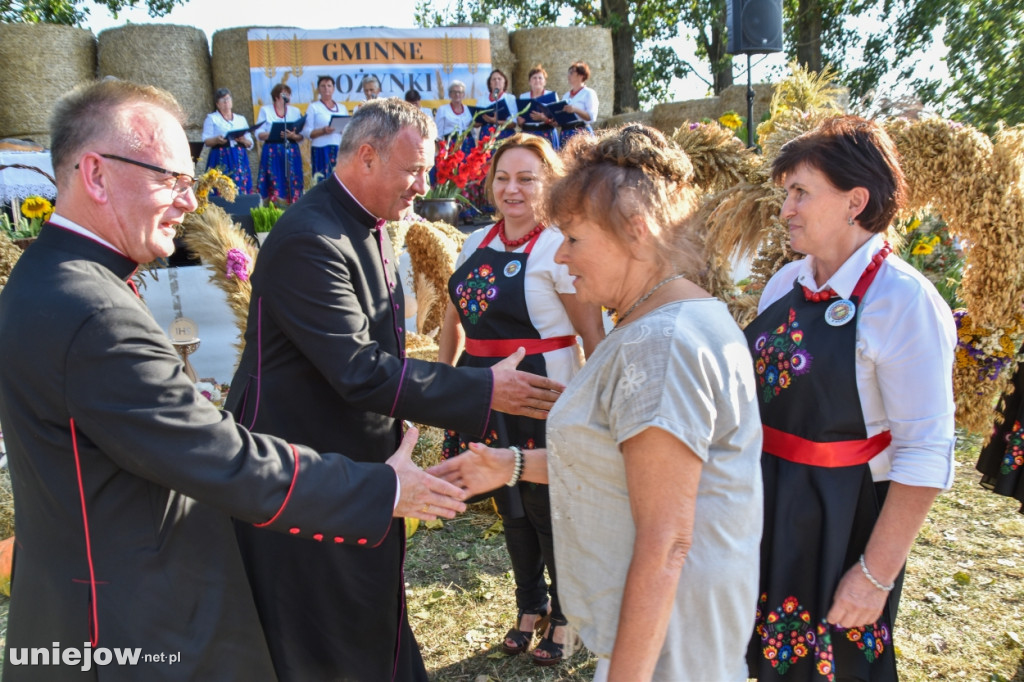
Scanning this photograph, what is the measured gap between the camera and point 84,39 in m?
12.7

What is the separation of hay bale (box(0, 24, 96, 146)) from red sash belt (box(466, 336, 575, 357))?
38.9 feet

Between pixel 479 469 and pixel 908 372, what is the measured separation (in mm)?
1034

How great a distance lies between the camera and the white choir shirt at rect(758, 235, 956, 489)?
1783 millimetres

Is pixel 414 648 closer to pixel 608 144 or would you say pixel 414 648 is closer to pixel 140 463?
pixel 140 463

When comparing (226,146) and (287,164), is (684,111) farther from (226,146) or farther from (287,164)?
(226,146)

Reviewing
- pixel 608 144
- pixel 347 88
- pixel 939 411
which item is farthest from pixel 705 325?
pixel 347 88

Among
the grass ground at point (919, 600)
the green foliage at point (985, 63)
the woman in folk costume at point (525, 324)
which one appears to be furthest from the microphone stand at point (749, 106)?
the woman in folk costume at point (525, 324)

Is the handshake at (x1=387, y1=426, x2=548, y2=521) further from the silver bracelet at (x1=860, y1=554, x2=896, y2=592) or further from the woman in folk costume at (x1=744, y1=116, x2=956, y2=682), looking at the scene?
the silver bracelet at (x1=860, y1=554, x2=896, y2=592)

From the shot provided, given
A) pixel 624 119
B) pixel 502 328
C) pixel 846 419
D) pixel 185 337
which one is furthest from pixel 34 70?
pixel 846 419

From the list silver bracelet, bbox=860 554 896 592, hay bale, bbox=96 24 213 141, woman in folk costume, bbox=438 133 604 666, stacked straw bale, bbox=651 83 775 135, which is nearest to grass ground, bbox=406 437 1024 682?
woman in folk costume, bbox=438 133 604 666

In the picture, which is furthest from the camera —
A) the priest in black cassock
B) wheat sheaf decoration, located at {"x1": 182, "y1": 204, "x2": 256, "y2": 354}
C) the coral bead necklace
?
wheat sheaf decoration, located at {"x1": 182, "y1": 204, "x2": 256, "y2": 354}

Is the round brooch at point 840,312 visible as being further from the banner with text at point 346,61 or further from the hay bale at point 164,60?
the hay bale at point 164,60

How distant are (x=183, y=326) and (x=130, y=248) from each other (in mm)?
3959

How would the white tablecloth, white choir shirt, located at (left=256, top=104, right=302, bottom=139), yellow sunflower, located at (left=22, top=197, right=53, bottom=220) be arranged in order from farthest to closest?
white choir shirt, located at (left=256, top=104, right=302, bottom=139) < the white tablecloth < yellow sunflower, located at (left=22, top=197, right=53, bottom=220)
